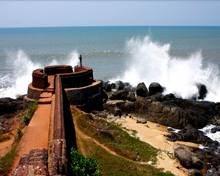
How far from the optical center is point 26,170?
164 inches

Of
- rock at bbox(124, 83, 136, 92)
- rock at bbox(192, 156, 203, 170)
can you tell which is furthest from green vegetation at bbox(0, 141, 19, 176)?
rock at bbox(124, 83, 136, 92)

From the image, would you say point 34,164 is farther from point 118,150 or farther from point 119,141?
point 119,141

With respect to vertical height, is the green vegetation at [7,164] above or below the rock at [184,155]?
above

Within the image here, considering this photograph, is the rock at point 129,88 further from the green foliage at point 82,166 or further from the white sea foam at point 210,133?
the green foliage at point 82,166

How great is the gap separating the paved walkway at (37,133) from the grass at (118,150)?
1.92 m

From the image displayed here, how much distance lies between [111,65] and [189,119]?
75.3 feet

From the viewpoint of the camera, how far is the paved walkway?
709cm

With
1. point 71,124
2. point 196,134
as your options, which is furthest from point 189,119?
point 71,124

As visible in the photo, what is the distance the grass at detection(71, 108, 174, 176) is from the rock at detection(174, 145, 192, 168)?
91cm

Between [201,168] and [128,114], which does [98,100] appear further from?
[201,168]

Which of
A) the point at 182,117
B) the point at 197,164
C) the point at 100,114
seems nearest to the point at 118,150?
the point at 197,164

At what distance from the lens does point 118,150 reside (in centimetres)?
955

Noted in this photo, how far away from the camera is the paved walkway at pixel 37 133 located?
7.09 m

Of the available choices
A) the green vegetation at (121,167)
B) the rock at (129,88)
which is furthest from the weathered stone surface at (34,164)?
the rock at (129,88)
